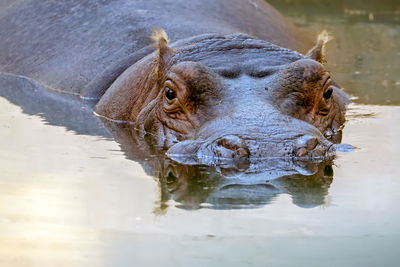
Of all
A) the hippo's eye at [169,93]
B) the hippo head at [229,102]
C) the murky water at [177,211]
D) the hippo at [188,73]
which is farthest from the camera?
the hippo's eye at [169,93]

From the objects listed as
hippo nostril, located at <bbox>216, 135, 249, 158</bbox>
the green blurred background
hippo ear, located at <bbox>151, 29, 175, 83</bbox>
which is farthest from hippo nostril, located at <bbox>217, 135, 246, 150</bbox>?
the green blurred background

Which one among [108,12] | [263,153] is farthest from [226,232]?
[108,12]

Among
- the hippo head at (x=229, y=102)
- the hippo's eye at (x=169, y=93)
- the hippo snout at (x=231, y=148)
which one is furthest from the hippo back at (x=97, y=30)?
the hippo snout at (x=231, y=148)

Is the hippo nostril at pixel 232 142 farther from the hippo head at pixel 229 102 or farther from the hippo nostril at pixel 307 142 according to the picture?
the hippo nostril at pixel 307 142

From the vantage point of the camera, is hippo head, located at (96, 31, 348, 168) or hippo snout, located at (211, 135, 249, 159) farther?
hippo head, located at (96, 31, 348, 168)

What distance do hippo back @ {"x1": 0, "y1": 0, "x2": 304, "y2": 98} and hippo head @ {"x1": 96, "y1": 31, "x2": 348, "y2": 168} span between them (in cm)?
116

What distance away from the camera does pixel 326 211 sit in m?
3.77

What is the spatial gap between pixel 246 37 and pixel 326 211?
9.72 ft

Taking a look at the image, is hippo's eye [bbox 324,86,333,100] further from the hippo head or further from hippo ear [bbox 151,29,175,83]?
hippo ear [bbox 151,29,175,83]

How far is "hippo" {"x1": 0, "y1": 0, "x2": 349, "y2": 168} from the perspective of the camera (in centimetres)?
481

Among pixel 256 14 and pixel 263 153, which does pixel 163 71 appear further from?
pixel 256 14

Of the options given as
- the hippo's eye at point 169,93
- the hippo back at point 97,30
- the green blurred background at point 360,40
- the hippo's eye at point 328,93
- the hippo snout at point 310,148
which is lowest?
the green blurred background at point 360,40

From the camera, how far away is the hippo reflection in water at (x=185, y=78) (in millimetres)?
4746

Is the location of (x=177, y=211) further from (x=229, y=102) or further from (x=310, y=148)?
(x=229, y=102)
